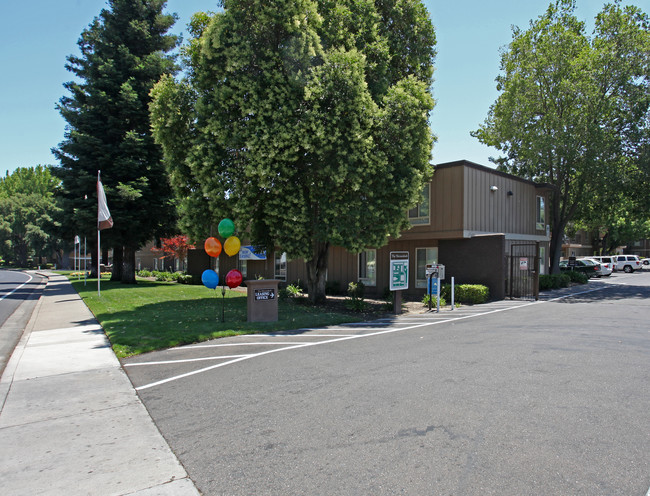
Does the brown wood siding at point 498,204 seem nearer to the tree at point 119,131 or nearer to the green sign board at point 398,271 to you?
the green sign board at point 398,271

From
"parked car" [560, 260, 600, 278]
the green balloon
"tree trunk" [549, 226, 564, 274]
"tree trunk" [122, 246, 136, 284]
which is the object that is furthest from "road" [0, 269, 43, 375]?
"parked car" [560, 260, 600, 278]

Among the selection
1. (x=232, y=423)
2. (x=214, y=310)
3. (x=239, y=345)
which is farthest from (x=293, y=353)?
(x=214, y=310)

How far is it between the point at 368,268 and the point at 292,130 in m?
10.7

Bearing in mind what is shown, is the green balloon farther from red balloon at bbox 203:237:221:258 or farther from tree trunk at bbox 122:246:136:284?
tree trunk at bbox 122:246:136:284

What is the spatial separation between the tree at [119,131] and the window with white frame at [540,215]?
809 inches

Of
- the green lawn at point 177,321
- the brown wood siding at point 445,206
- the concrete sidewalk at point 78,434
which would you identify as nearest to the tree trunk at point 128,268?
the green lawn at point 177,321

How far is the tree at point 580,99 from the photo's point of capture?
24531 mm

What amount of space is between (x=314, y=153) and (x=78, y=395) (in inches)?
400

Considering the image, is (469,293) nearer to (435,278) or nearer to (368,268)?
(435,278)

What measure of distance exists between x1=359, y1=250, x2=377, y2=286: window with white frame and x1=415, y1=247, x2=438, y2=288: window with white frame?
2172mm

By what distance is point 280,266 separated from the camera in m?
27.3

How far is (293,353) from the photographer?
795 centimetres

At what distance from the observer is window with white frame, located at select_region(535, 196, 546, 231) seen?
23.7m

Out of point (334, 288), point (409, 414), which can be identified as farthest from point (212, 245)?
point (334, 288)
